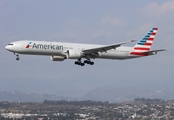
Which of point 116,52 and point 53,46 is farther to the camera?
point 116,52

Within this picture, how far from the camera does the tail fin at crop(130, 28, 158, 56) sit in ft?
249

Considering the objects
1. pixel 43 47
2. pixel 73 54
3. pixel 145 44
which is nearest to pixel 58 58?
pixel 73 54

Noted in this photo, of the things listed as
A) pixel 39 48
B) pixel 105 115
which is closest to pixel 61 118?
pixel 105 115

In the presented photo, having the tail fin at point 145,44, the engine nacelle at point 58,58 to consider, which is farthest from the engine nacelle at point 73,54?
the tail fin at point 145,44

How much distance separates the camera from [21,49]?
Answer: 219 ft

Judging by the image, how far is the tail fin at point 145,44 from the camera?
75.9 m

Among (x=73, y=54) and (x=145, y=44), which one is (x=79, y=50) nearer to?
(x=73, y=54)

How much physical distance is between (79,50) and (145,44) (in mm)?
14106

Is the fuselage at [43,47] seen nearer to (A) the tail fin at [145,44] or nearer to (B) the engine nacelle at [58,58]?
(B) the engine nacelle at [58,58]

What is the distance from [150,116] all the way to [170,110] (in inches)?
631

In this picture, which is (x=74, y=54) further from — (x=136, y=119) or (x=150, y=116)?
(x=150, y=116)

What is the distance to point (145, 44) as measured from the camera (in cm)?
7819

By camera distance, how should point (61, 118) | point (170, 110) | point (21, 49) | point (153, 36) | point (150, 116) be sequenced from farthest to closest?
point (170, 110) < point (150, 116) < point (61, 118) < point (153, 36) < point (21, 49)

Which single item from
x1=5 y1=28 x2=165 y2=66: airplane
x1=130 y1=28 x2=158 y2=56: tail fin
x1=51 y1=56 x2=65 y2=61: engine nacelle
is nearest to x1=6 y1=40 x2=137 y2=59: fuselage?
x1=5 y1=28 x2=165 y2=66: airplane
